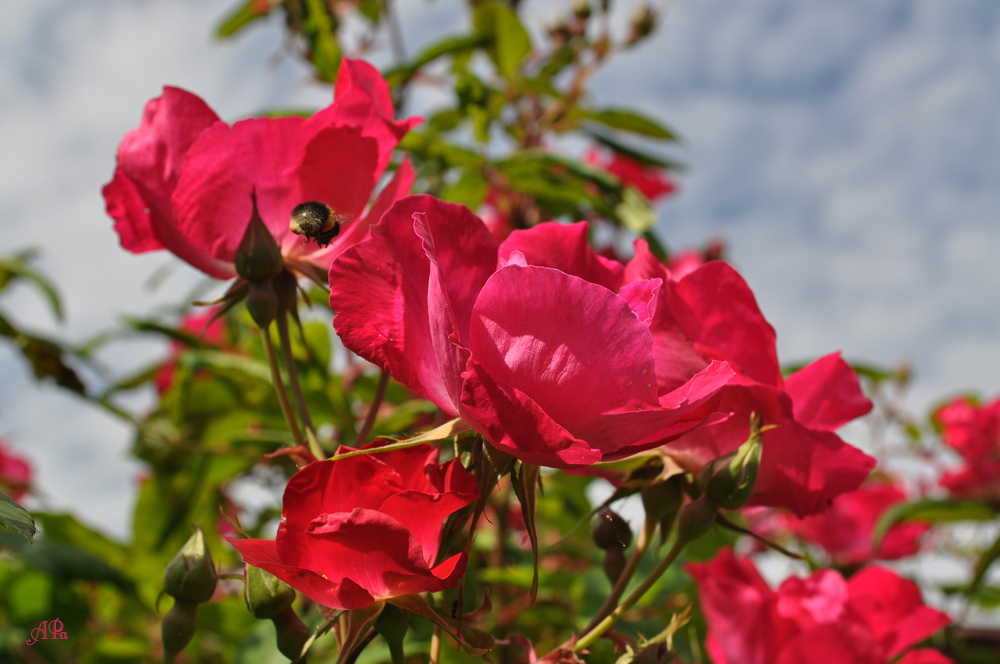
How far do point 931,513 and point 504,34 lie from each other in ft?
6.00

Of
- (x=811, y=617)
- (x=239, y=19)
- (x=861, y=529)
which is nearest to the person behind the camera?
(x=811, y=617)

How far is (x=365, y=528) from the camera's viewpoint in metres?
0.55

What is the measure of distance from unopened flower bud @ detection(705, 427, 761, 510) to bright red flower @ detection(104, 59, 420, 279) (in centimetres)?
40

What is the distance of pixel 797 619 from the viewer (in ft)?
3.18

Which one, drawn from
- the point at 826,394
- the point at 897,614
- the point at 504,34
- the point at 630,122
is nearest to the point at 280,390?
the point at 826,394

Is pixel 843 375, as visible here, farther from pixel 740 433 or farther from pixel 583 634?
pixel 583 634

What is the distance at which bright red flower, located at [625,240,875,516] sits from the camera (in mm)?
658

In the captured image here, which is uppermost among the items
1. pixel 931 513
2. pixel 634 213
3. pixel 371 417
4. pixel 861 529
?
pixel 634 213

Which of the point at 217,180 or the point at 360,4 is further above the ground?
the point at 360,4

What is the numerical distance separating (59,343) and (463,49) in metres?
1.19

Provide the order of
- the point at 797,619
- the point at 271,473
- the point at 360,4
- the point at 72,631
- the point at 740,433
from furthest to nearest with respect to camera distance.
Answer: the point at 360,4, the point at 271,473, the point at 72,631, the point at 797,619, the point at 740,433

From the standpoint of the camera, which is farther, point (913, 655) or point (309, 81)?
point (309, 81)

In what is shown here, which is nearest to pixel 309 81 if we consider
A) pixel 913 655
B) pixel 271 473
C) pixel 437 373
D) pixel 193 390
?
pixel 193 390

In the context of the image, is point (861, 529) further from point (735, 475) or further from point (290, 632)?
point (290, 632)
